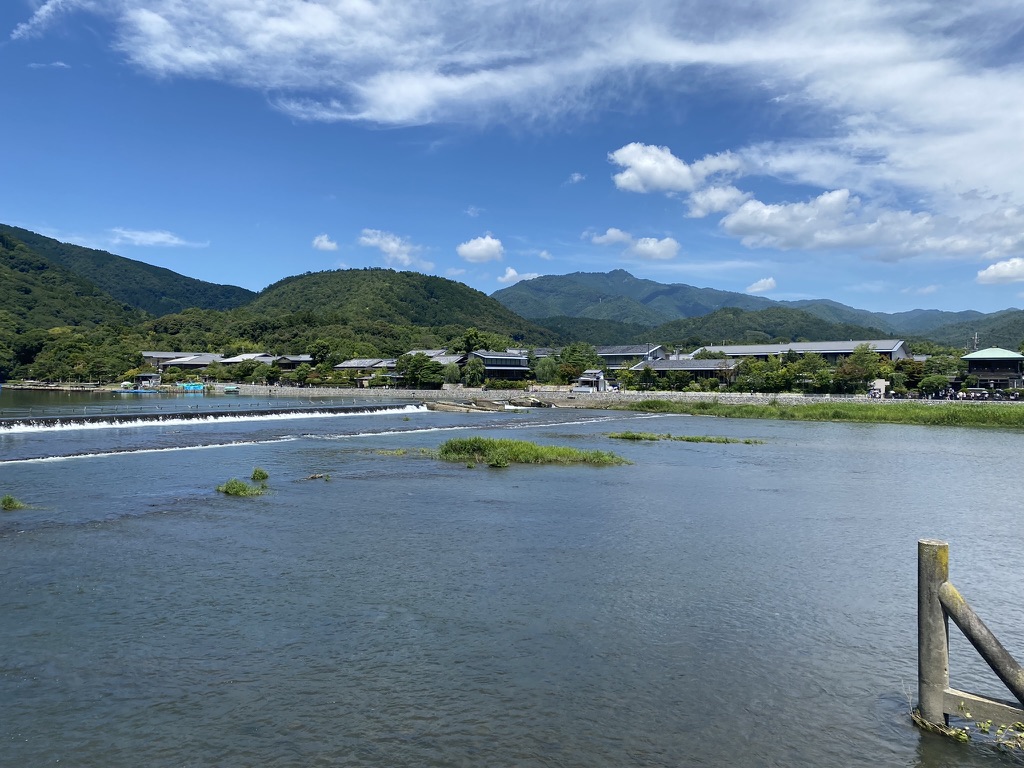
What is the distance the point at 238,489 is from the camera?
56.9ft

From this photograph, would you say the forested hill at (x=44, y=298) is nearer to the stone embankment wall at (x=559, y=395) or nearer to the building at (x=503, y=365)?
the stone embankment wall at (x=559, y=395)

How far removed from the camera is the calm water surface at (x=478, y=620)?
615 cm

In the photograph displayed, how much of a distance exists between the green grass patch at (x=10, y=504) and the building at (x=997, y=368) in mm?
Result: 67959

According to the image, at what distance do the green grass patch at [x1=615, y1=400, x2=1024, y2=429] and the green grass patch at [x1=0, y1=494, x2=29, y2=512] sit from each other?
145 ft

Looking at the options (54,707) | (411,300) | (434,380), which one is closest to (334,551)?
(54,707)

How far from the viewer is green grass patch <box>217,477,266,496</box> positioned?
17250 millimetres

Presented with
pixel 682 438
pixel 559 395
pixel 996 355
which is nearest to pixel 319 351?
pixel 559 395

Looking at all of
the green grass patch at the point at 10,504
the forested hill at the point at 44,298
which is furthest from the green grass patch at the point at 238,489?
the forested hill at the point at 44,298

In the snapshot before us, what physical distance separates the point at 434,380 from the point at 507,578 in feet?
211

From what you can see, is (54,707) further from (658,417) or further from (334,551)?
(658,417)

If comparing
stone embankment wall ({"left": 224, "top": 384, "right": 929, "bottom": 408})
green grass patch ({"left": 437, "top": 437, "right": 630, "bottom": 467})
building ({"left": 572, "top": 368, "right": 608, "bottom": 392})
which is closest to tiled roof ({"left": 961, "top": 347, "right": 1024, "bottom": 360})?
stone embankment wall ({"left": 224, "top": 384, "right": 929, "bottom": 408})

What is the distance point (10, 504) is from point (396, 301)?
5488 inches

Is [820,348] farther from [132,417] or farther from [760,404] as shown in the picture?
[132,417]

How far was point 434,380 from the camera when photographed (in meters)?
74.5
